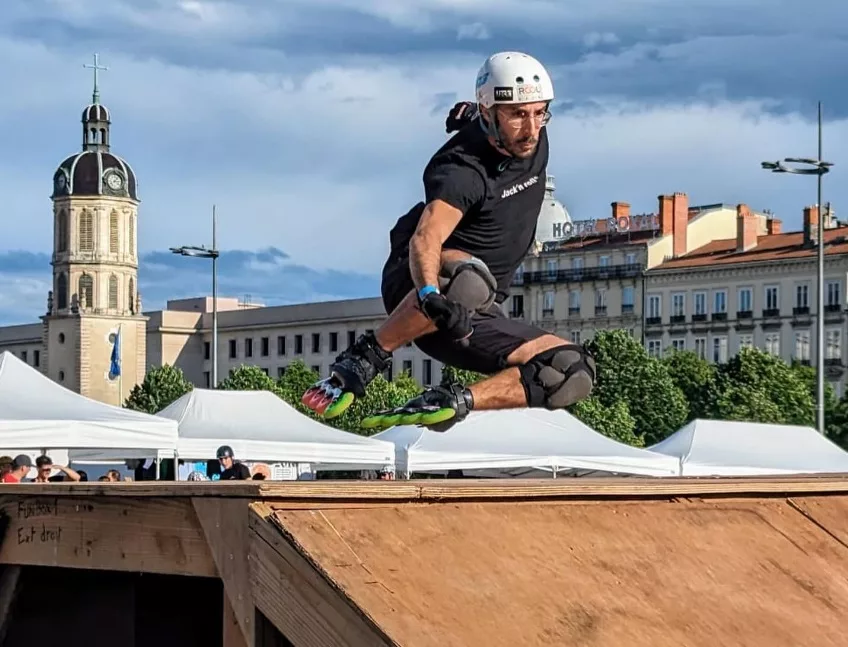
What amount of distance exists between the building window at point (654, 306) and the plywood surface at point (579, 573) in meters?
102

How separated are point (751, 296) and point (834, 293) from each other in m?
6.20

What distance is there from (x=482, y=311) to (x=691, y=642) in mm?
2977

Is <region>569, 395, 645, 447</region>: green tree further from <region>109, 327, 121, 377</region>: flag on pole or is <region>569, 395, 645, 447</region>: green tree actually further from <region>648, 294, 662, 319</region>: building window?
<region>109, 327, 121, 377</region>: flag on pole

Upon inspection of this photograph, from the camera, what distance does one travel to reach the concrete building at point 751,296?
96.0 metres

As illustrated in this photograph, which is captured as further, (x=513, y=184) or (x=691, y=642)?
(x=513, y=184)

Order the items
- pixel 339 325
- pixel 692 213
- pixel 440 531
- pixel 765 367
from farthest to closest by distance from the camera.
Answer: pixel 339 325, pixel 692 213, pixel 765 367, pixel 440 531

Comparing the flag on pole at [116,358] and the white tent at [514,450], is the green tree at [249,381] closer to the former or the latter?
the flag on pole at [116,358]

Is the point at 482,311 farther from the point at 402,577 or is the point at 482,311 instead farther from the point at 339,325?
the point at 339,325

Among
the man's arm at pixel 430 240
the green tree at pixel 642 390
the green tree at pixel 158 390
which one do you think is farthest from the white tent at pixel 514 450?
the green tree at pixel 158 390

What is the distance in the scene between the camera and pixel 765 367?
74938mm

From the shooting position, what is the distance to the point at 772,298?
99375mm

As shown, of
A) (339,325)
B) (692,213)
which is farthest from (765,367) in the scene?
(339,325)

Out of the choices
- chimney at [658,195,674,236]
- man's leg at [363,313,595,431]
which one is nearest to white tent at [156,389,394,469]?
man's leg at [363,313,595,431]

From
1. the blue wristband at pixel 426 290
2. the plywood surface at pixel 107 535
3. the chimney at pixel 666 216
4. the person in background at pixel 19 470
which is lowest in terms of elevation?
the person in background at pixel 19 470
